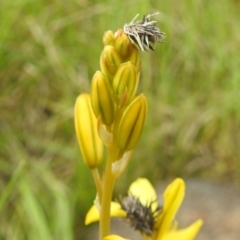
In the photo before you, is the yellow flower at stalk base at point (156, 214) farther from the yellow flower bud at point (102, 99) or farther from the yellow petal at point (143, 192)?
the yellow flower bud at point (102, 99)

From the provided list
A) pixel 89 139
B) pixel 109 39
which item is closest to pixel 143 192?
pixel 89 139

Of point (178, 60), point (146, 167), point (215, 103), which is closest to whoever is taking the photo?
point (146, 167)

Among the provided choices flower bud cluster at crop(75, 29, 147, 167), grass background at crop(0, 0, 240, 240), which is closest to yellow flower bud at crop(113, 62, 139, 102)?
flower bud cluster at crop(75, 29, 147, 167)

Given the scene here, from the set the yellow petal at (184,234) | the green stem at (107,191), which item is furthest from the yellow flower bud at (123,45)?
the yellow petal at (184,234)

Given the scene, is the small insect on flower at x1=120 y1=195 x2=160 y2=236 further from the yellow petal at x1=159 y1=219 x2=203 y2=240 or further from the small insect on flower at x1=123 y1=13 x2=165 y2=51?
the small insect on flower at x1=123 y1=13 x2=165 y2=51

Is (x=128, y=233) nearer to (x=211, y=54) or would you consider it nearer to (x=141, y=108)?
(x=211, y=54)

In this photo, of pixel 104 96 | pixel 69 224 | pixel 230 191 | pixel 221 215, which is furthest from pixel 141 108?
pixel 230 191

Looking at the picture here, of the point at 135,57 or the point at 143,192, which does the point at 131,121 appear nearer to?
the point at 135,57
